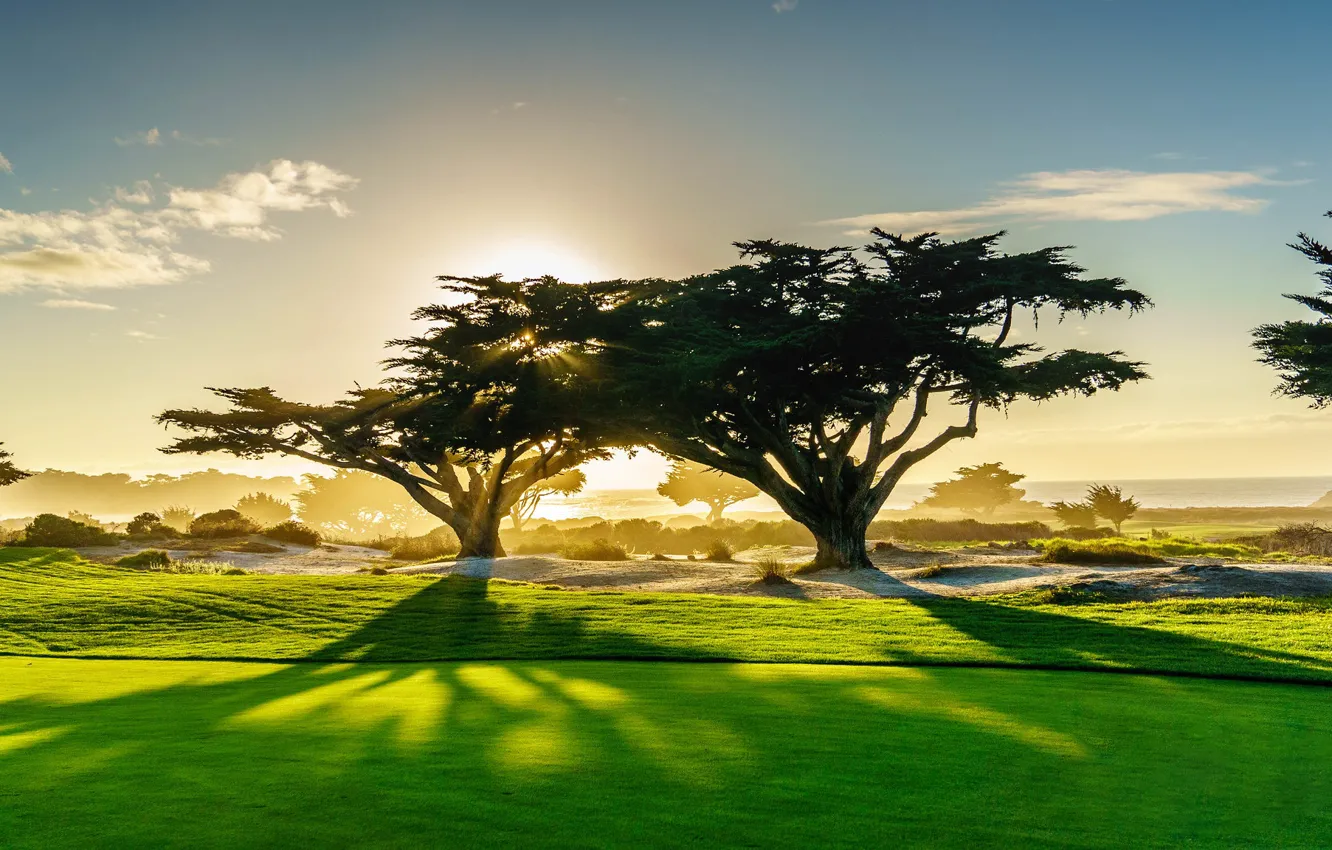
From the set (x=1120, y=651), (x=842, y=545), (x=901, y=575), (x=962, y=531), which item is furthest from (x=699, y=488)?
(x=1120, y=651)

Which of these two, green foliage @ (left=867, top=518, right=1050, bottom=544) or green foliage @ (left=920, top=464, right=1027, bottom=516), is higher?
green foliage @ (left=920, top=464, right=1027, bottom=516)

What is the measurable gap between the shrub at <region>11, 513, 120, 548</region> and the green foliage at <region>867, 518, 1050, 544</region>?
3904cm

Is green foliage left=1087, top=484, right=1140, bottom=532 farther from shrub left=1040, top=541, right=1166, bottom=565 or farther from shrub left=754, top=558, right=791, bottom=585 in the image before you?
shrub left=754, top=558, right=791, bottom=585

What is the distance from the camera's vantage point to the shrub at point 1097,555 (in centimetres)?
2714

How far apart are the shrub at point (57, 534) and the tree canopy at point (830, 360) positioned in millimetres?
25207

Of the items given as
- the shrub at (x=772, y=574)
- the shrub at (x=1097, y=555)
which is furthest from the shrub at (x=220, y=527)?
the shrub at (x=1097, y=555)

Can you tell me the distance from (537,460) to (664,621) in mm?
23063

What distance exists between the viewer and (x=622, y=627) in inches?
632

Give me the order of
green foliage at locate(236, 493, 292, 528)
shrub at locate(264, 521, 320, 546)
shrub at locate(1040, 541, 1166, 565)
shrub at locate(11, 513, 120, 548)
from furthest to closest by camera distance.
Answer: green foliage at locate(236, 493, 292, 528) < shrub at locate(264, 521, 320, 546) < shrub at locate(11, 513, 120, 548) < shrub at locate(1040, 541, 1166, 565)

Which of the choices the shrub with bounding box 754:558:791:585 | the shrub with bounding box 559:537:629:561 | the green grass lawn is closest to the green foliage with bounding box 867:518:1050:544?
the shrub with bounding box 559:537:629:561

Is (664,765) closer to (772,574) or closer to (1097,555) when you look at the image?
(772,574)

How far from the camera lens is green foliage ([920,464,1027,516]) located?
78625 mm

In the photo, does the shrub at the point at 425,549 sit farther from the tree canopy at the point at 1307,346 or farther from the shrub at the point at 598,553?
the tree canopy at the point at 1307,346

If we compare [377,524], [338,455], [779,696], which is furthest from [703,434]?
[377,524]
